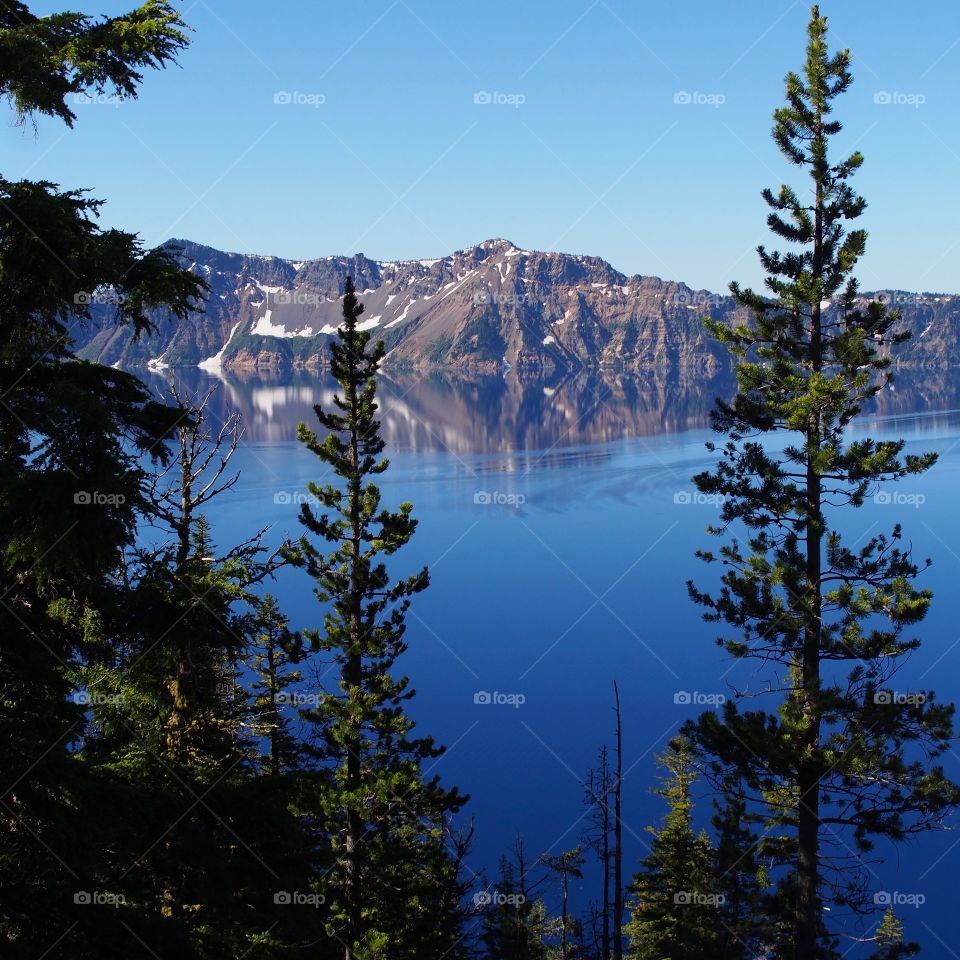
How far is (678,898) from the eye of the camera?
26.5 meters

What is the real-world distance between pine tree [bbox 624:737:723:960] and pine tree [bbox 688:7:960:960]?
9.22 m

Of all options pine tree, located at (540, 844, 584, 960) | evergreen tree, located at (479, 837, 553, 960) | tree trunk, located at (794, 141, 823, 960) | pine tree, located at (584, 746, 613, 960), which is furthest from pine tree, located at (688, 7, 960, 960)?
evergreen tree, located at (479, 837, 553, 960)

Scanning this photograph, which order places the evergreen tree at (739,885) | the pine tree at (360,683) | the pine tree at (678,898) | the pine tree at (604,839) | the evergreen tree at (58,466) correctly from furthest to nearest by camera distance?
the pine tree at (678,898) → the pine tree at (604,839) → the pine tree at (360,683) → the evergreen tree at (739,885) → the evergreen tree at (58,466)

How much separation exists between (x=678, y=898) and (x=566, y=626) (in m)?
49.2

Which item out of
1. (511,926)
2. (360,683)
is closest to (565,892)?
(511,926)

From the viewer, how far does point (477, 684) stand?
6381 centimetres

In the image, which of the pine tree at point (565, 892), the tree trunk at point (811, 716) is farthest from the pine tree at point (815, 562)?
the pine tree at point (565, 892)

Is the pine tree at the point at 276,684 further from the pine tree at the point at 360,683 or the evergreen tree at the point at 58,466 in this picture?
the evergreen tree at the point at 58,466

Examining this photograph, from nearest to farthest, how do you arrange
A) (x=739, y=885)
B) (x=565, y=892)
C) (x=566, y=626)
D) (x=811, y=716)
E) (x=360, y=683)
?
(x=811, y=716)
(x=360, y=683)
(x=739, y=885)
(x=565, y=892)
(x=566, y=626)

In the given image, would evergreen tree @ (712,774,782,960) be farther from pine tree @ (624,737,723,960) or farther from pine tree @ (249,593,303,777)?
pine tree @ (249,593,303,777)

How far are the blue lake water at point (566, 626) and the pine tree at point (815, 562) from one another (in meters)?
10.9

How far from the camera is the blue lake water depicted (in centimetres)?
4869

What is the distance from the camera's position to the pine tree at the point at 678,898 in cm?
2512

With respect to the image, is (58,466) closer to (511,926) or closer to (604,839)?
(604,839)
